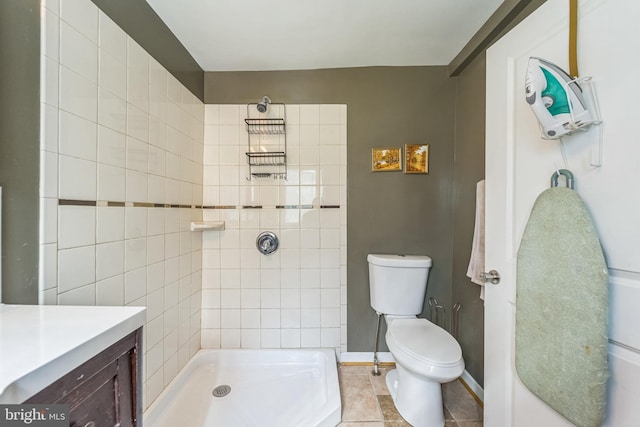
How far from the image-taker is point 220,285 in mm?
1877

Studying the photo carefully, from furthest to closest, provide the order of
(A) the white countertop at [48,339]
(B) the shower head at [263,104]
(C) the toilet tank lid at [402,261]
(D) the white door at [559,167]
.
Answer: (B) the shower head at [263,104] < (C) the toilet tank lid at [402,261] < (D) the white door at [559,167] < (A) the white countertop at [48,339]

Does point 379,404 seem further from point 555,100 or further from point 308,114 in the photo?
point 308,114

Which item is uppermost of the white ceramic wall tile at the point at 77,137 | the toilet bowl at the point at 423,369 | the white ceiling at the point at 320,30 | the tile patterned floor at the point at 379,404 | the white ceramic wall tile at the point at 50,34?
the white ceiling at the point at 320,30

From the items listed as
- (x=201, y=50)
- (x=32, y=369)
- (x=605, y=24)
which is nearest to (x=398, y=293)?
(x=605, y=24)

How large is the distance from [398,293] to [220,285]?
52.1 inches

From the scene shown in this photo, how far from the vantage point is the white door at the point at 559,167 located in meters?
0.62

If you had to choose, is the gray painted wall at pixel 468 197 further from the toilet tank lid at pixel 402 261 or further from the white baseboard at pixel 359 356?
the white baseboard at pixel 359 356

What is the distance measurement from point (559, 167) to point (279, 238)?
158 cm

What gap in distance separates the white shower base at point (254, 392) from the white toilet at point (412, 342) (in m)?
0.40

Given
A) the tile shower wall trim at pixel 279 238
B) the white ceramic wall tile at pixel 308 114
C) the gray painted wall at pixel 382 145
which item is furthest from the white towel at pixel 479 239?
the white ceramic wall tile at pixel 308 114

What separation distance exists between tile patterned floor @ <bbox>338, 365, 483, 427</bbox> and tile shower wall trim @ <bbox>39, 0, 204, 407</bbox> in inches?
43.0

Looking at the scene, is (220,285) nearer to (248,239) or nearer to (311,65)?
(248,239)

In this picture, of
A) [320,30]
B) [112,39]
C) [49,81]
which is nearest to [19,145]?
[49,81]

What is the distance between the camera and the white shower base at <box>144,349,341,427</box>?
52.5 inches
